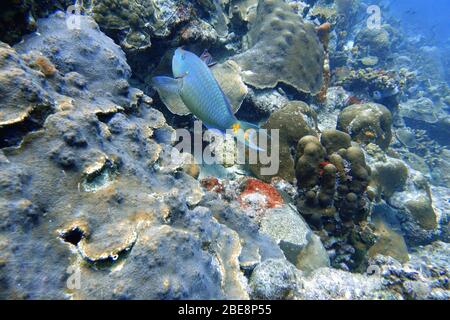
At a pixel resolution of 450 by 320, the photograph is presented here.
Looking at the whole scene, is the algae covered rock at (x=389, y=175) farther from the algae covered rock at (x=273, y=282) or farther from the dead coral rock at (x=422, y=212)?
the algae covered rock at (x=273, y=282)

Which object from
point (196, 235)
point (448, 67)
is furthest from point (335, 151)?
point (448, 67)

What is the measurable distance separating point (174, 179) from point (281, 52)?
4532 millimetres

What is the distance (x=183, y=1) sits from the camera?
461cm

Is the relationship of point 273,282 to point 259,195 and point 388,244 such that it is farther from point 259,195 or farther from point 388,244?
point 388,244

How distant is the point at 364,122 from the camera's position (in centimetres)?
639

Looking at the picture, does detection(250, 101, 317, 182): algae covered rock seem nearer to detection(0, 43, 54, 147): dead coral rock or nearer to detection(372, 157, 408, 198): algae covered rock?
detection(372, 157, 408, 198): algae covered rock

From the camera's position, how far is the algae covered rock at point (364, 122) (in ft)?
21.1

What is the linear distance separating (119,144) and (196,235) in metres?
1.06

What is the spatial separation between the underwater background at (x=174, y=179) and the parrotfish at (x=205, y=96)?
36 millimetres

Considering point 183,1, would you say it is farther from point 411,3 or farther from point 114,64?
point 411,3
